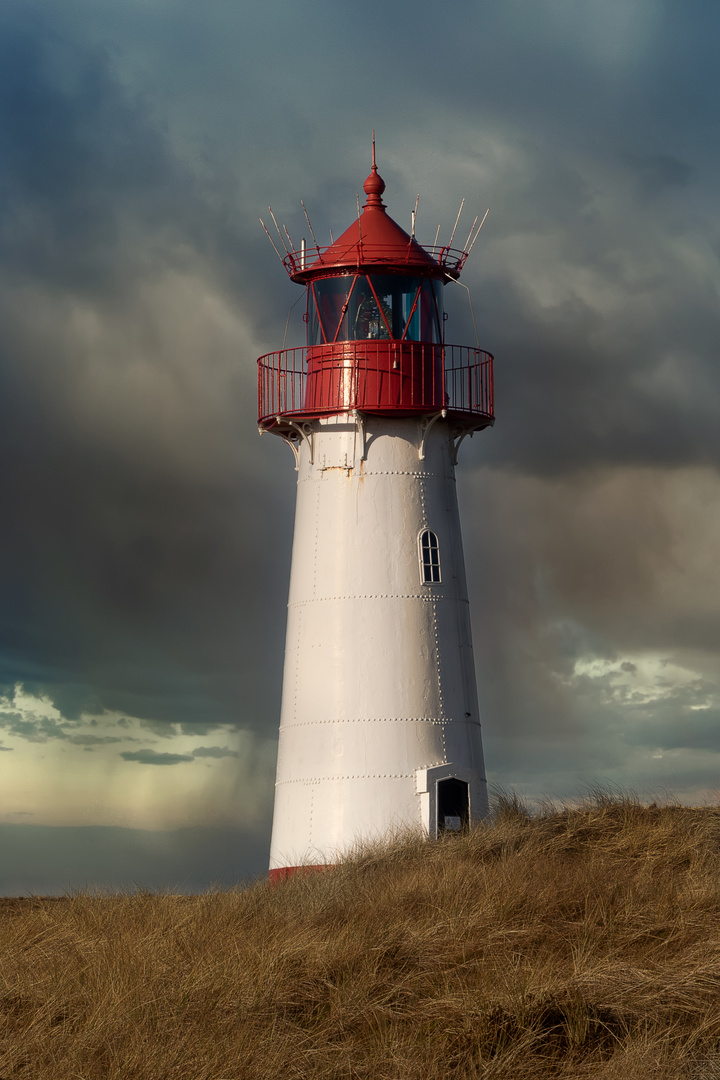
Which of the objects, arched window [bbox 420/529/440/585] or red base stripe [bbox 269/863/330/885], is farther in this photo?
arched window [bbox 420/529/440/585]

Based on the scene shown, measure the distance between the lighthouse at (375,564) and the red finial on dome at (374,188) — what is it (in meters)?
Result: 0.61

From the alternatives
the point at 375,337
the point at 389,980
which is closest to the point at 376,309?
the point at 375,337

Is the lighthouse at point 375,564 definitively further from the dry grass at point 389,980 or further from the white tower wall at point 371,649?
the dry grass at point 389,980

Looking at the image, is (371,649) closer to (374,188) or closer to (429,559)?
(429,559)

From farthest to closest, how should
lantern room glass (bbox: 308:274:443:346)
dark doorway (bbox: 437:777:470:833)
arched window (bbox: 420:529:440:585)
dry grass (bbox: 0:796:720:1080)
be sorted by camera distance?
lantern room glass (bbox: 308:274:443:346) < arched window (bbox: 420:529:440:585) < dark doorway (bbox: 437:777:470:833) < dry grass (bbox: 0:796:720:1080)

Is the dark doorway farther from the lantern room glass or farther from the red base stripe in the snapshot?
the lantern room glass

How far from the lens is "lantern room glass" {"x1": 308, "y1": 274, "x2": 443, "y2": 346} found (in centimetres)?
2505

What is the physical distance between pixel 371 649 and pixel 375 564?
60.6 inches

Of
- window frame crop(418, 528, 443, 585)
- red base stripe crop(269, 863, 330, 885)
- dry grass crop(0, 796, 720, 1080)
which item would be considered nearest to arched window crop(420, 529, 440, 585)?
window frame crop(418, 528, 443, 585)

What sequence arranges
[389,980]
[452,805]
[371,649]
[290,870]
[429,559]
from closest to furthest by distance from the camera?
[389,980] → [290,870] → [452,805] → [371,649] → [429,559]

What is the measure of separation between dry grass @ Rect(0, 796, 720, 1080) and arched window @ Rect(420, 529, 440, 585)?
754 centimetres

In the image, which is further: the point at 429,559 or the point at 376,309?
the point at 376,309

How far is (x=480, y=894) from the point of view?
1588 cm

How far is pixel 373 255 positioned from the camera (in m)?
25.0
